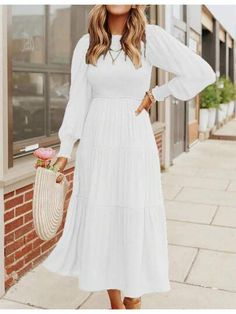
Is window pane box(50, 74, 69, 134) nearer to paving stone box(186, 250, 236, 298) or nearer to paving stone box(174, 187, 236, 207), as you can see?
paving stone box(186, 250, 236, 298)

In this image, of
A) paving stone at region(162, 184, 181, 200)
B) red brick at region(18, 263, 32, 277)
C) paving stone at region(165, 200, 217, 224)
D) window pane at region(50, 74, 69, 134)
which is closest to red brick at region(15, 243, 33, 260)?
red brick at region(18, 263, 32, 277)

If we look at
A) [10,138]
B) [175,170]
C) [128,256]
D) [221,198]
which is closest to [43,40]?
[10,138]

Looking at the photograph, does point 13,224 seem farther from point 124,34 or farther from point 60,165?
point 124,34

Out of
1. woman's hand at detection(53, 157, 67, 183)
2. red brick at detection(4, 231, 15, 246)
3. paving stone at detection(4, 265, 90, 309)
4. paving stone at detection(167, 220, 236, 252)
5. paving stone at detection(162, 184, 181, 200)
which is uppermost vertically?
woman's hand at detection(53, 157, 67, 183)

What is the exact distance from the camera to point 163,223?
242 cm

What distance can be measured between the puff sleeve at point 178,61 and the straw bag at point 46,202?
815mm

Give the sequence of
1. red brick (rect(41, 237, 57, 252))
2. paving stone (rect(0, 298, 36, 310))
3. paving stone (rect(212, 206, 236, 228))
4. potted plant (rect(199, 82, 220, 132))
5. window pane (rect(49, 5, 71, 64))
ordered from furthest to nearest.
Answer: potted plant (rect(199, 82, 220, 132))
paving stone (rect(212, 206, 236, 228))
window pane (rect(49, 5, 71, 64))
red brick (rect(41, 237, 57, 252))
paving stone (rect(0, 298, 36, 310))

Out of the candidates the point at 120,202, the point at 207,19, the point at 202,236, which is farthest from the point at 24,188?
the point at 207,19

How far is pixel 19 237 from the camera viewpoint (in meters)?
3.19

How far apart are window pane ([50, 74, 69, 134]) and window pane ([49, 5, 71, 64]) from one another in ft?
0.51

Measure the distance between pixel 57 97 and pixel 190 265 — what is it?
1873 millimetres

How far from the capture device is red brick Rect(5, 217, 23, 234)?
3.03 m

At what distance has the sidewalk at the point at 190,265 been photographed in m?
2.93

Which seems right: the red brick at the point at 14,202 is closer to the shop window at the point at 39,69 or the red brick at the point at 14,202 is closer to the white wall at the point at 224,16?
the shop window at the point at 39,69
